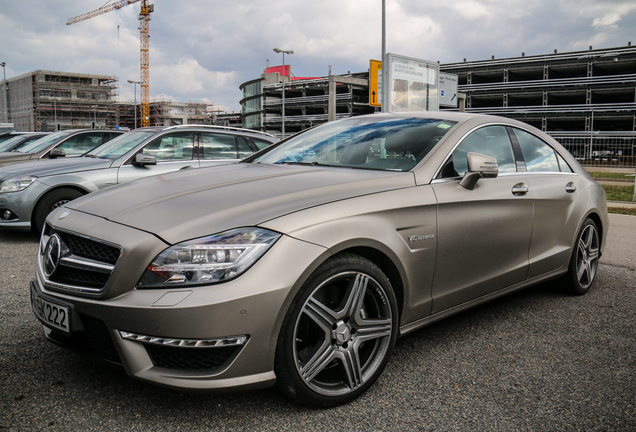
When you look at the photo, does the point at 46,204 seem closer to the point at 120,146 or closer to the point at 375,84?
the point at 120,146

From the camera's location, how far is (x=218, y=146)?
7633mm

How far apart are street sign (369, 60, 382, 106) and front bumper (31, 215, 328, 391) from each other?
1364cm

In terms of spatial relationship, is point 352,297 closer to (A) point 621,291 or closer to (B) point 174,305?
(B) point 174,305

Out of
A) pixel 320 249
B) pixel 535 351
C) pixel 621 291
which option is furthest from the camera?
pixel 621 291

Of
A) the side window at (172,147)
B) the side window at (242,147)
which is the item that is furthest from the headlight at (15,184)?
the side window at (242,147)

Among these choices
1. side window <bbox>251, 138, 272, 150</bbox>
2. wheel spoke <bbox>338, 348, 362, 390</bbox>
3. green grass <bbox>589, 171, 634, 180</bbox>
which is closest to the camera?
wheel spoke <bbox>338, 348, 362, 390</bbox>

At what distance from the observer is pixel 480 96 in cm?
7462

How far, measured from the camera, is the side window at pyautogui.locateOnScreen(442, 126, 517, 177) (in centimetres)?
318

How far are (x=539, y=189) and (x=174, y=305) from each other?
2.84m

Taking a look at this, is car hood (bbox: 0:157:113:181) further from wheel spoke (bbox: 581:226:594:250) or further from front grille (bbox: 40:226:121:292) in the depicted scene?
wheel spoke (bbox: 581:226:594:250)

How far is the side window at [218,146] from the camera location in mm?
7559

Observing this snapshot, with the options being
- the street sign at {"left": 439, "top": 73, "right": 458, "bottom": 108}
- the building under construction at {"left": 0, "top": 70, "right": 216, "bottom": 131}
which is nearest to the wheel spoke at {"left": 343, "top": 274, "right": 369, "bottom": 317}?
the street sign at {"left": 439, "top": 73, "right": 458, "bottom": 108}

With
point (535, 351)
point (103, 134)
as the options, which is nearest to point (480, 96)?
point (103, 134)

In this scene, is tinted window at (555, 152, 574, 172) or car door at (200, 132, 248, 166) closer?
tinted window at (555, 152, 574, 172)
